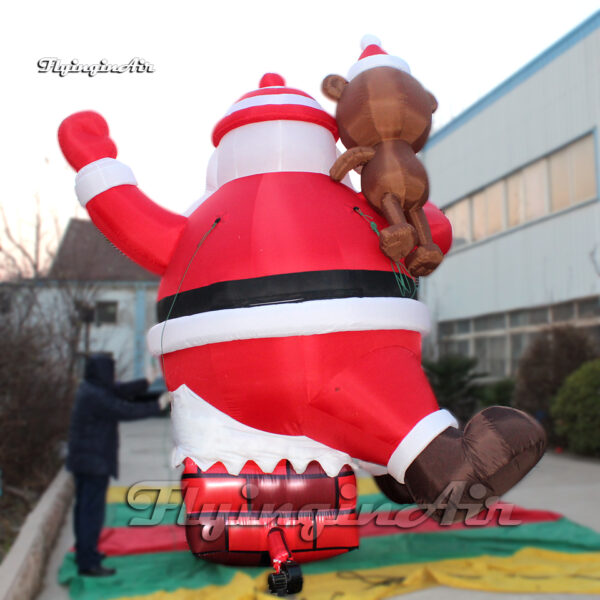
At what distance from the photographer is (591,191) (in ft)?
32.8

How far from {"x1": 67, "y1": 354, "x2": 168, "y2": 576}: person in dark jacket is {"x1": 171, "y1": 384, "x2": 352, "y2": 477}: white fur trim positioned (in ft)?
5.30

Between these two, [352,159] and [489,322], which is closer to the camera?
[352,159]

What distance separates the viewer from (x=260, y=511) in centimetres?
248

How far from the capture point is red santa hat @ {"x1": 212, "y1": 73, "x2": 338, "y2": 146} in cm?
264

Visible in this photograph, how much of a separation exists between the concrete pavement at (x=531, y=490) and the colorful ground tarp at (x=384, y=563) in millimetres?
95

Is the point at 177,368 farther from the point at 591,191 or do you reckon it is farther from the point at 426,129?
the point at 591,191

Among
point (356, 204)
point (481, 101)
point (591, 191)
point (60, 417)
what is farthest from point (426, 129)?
point (481, 101)

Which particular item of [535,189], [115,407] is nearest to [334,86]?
[115,407]

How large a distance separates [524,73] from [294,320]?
1067cm

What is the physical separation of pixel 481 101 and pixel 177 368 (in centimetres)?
1145

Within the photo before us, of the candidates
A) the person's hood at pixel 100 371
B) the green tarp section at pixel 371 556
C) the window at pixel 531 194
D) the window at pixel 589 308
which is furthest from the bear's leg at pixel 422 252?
the window at pixel 589 308

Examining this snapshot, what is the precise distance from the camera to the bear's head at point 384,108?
2.45 metres

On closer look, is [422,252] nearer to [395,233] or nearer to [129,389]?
[395,233]

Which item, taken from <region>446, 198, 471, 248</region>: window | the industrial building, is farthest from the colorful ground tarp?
<region>446, 198, 471, 248</region>: window
